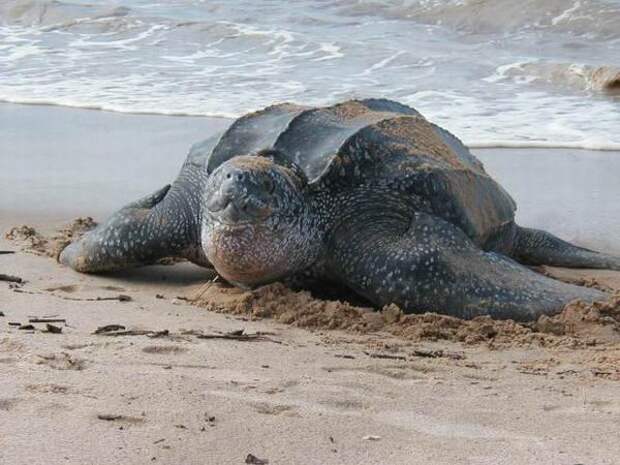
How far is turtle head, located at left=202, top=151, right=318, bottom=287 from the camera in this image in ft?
11.6

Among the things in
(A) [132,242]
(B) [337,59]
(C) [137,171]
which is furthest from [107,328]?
(B) [337,59]

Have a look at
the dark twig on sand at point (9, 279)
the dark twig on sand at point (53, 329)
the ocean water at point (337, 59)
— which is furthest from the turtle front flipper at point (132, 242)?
the ocean water at point (337, 59)

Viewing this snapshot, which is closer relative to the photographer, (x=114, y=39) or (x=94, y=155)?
(x=94, y=155)

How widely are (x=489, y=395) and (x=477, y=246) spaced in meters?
1.30

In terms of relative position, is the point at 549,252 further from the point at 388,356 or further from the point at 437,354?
the point at 388,356

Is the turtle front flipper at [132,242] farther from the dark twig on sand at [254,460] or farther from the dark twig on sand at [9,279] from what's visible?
the dark twig on sand at [254,460]

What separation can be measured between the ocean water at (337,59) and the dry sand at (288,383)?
3.33 meters

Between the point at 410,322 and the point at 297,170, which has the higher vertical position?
the point at 297,170

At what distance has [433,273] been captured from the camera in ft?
12.2

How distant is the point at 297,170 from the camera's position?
3871 mm

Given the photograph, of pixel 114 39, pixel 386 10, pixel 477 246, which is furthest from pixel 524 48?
pixel 477 246

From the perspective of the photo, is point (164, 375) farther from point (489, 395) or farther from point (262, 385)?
point (489, 395)

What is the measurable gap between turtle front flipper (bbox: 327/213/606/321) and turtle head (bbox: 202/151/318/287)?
0.16 m

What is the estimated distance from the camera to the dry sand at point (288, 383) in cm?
230
